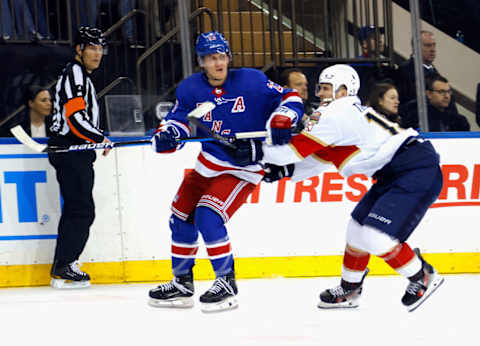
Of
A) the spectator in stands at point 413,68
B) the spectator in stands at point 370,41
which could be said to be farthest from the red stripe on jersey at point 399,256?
the spectator in stands at point 370,41

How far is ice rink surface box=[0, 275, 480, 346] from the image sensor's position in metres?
2.93

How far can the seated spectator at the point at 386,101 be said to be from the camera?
460 cm

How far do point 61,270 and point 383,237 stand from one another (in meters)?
1.96

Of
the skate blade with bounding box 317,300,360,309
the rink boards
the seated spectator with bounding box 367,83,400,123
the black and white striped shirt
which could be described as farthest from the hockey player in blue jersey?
the seated spectator with bounding box 367,83,400,123

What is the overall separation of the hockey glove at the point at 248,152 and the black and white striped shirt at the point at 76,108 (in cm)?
122

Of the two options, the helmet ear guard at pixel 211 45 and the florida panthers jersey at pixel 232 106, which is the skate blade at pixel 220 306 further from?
the helmet ear guard at pixel 211 45

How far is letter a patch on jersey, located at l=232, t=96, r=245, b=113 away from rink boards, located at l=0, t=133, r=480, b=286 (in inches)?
43.1

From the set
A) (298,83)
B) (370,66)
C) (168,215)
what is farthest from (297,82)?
(168,215)

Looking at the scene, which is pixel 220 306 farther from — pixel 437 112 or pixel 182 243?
pixel 437 112

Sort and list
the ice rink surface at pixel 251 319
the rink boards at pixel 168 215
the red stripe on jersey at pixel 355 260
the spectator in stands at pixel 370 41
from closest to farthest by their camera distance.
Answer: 1. the ice rink surface at pixel 251 319
2. the red stripe on jersey at pixel 355 260
3. the rink boards at pixel 168 215
4. the spectator in stands at pixel 370 41

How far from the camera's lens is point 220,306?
346 centimetres

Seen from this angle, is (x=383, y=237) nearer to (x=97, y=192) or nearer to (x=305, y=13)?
(x=97, y=192)

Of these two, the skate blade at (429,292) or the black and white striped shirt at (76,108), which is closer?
the skate blade at (429,292)

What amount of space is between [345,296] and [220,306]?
1.81ft
